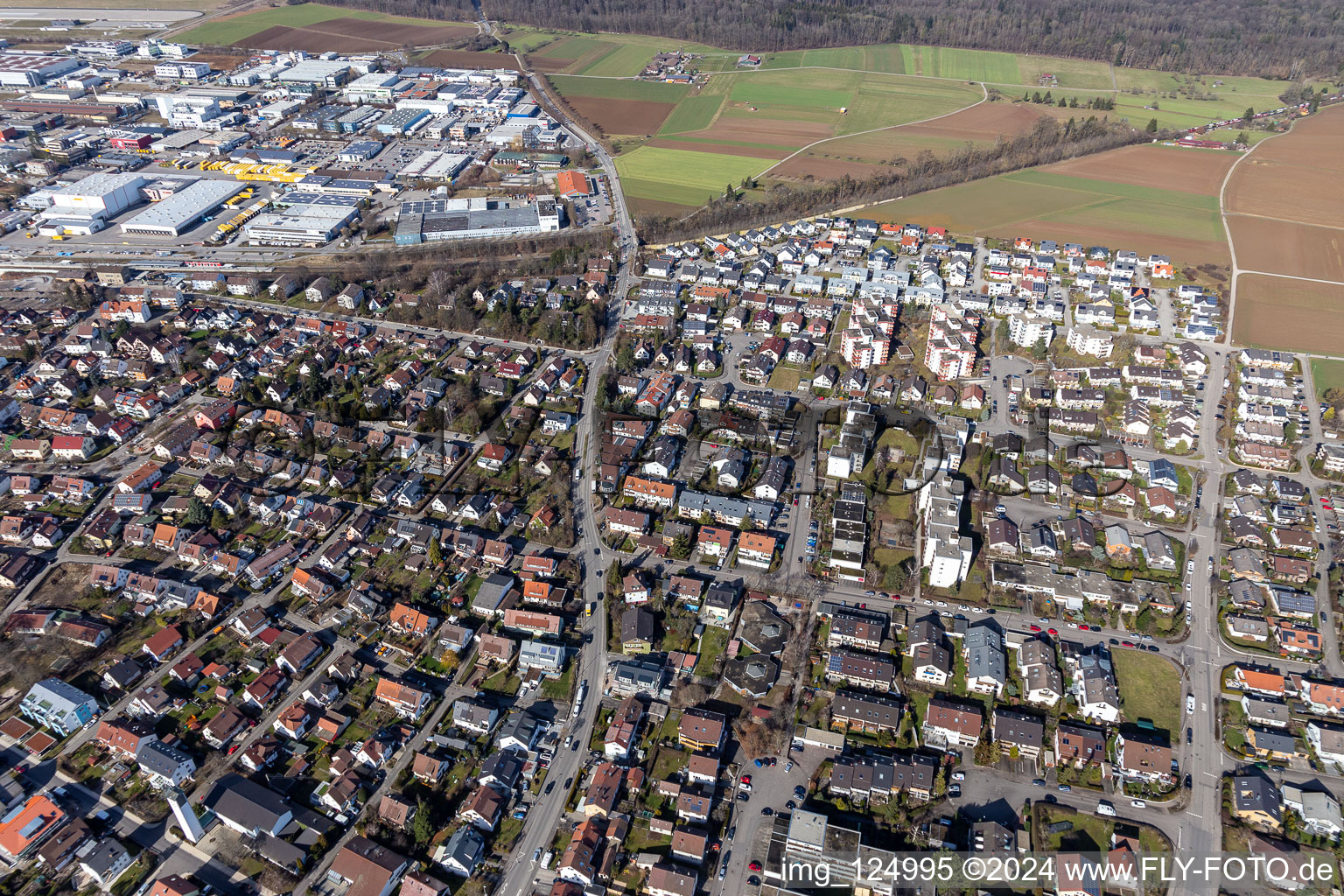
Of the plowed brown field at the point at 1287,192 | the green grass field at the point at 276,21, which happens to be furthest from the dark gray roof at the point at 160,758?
the green grass field at the point at 276,21

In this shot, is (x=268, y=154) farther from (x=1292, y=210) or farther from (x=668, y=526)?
(x=1292, y=210)

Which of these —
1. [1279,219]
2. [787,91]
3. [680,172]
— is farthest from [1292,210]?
[787,91]

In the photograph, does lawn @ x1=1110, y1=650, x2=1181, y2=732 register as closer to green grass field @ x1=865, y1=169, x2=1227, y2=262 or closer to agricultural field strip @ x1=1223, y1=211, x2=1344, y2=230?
green grass field @ x1=865, y1=169, x2=1227, y2=262

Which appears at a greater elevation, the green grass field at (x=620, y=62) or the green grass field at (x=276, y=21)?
the green grass field at (x=276, y=21)

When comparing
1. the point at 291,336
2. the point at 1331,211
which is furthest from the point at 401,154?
the point at 1331,211

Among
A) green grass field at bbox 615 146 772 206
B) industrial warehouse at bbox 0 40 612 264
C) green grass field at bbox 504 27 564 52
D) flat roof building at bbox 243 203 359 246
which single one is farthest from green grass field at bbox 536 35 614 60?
flat roof building at bbox 243 203 359 246

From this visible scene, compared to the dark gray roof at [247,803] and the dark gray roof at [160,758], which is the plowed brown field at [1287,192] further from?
the dark gray roof at [160,758]

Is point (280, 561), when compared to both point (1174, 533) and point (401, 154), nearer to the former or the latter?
point (1174, 533)
